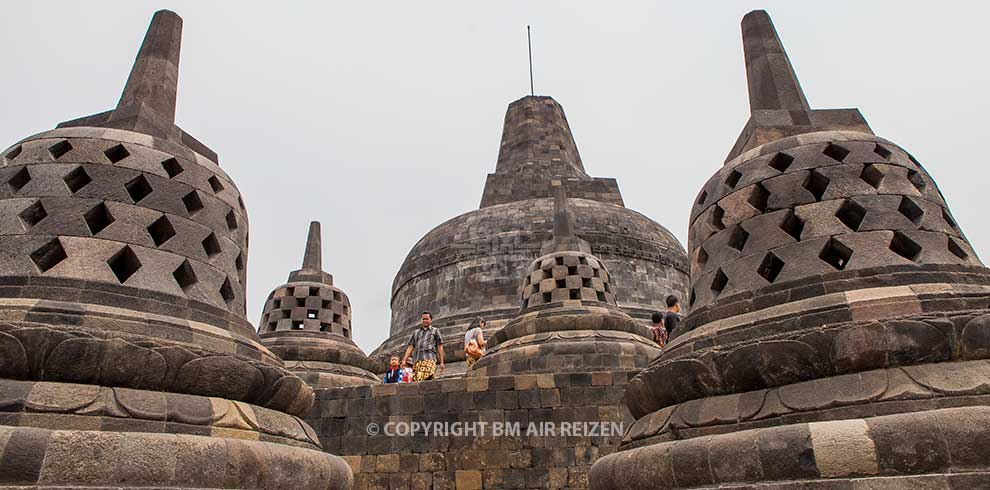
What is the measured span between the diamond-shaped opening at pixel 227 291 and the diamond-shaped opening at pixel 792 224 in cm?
445

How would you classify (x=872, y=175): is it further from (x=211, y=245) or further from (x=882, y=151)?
(x=211, y=245)

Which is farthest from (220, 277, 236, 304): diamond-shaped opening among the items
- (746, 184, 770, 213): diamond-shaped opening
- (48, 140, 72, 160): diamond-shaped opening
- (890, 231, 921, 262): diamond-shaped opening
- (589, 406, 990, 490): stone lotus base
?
(890, 231, 921, 262): diamond-shaped opening

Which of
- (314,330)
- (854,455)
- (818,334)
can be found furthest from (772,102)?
(314,330)

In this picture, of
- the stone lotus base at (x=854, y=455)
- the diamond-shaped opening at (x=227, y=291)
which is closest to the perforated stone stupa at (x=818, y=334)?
the stone lotus base at (x=854, y=455)

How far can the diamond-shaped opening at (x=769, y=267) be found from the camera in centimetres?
500

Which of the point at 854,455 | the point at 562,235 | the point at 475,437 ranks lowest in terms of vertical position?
the point at 854,455

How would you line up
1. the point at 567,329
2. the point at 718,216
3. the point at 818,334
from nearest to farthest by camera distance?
the point at 818,334, the point at 718,216, the point at 567,329

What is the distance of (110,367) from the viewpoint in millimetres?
3939

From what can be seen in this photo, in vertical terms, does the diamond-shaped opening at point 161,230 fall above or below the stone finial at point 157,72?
below

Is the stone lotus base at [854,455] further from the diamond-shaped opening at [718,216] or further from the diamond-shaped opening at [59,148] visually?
the diamond-shaped opening at [59,148]

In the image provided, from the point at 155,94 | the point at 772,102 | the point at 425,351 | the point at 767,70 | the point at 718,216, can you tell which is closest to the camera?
the point at 718,216

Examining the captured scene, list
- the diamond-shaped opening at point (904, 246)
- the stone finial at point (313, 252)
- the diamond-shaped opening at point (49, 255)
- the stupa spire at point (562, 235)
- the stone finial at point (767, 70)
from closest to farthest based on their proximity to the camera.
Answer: the diamond-shaped opening at point (49, 255) < the diamond-shaped opening at point (904, 246) < the stone finial at point (767, 70) < the stupa spire at point (562, 235) < the stone finial at point (313, 252)

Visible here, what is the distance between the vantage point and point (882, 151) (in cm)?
539

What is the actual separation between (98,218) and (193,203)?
0.70 m
